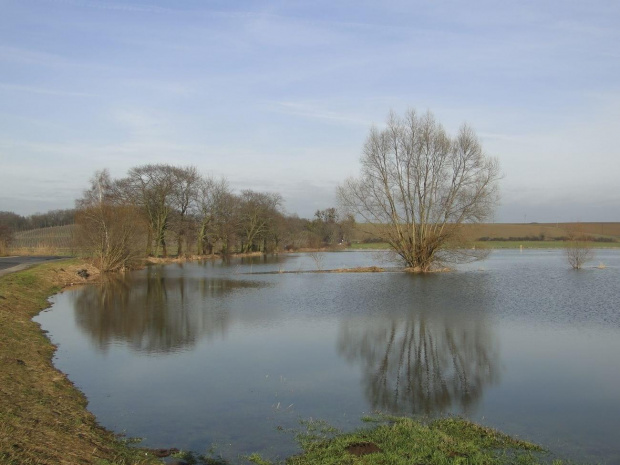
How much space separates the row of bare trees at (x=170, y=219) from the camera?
3412 cm

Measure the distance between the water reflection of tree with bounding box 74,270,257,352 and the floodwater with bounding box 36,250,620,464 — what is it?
0.27ft

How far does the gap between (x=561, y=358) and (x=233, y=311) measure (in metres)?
10.6

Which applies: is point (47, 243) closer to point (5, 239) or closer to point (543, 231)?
point (5, 239)

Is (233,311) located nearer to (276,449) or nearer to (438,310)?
(438,310)

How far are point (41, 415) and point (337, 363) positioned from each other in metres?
5.71

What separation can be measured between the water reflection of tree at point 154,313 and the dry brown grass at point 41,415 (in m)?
→ 2.00

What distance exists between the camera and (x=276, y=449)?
6191 millimetres

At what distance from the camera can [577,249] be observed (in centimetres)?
3594

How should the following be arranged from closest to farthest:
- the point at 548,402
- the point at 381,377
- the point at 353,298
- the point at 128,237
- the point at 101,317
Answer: the point at 548,402 < the point at 381,377 < the point at 101,317 < the point at 353,298 < the point at 128,237

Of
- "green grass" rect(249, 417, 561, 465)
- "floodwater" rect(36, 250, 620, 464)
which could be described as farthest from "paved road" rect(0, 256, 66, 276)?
"green grass" rect(249, 417, 561, 465)

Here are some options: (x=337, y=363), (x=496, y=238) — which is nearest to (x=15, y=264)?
(x=337, y=363)

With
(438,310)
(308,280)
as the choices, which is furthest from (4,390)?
(308,280)

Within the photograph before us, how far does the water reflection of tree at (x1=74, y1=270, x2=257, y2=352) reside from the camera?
43.5 feet

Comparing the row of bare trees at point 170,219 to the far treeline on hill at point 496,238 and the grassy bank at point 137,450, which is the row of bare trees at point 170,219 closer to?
the far treeline on hill at point 496,238
